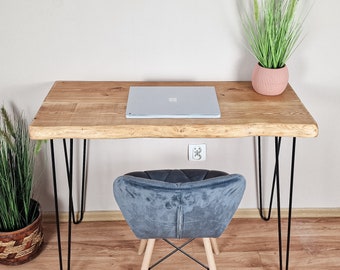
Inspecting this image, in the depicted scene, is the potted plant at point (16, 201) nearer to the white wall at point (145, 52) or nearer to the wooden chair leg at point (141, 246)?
the white wall at point (145, 52)

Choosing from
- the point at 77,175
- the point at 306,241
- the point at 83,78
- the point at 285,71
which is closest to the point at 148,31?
the point at 83,78

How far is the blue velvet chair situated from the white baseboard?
0.83m

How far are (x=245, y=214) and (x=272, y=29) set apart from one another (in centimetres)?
105

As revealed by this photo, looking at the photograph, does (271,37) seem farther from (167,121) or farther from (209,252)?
(209,252)

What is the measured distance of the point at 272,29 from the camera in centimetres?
194

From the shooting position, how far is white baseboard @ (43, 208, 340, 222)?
8.28ft

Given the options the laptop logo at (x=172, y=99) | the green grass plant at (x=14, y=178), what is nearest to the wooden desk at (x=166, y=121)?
the laptop logo at (x=172, y=99)

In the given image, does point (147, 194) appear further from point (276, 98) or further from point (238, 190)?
point (276, 98)

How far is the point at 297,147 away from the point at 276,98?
0.50m

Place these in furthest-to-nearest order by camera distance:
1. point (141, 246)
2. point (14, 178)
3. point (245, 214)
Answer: point (245, 214) < point (141, 246) < point (14, 178)

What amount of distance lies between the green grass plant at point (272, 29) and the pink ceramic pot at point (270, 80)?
44 millimetres

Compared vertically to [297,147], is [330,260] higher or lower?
lower

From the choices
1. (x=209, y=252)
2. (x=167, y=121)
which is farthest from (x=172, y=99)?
(x=209, y=252)

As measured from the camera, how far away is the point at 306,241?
2.39m
